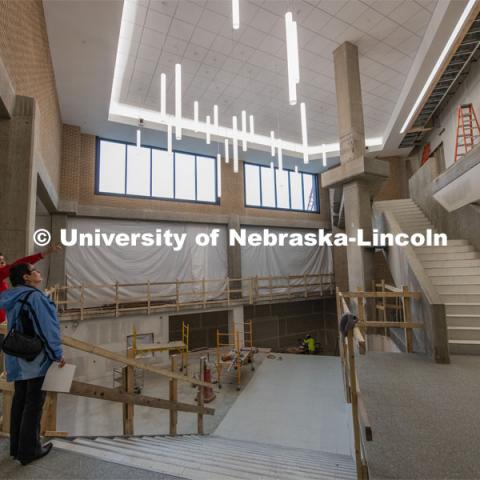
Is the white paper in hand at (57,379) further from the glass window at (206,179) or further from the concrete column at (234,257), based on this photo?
the glass window at (206,179)

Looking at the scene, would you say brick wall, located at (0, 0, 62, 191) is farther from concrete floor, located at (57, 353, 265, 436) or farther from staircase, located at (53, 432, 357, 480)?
concrete floor, located at (57, 353, 265, 436)

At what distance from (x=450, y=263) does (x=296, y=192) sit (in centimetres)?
1150

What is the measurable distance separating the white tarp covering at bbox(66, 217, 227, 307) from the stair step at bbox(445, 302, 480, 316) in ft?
30.9

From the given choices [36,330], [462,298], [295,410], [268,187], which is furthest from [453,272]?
[268,187]

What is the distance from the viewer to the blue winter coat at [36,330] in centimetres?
218

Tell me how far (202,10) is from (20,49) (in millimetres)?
4327

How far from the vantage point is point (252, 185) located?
1647cm

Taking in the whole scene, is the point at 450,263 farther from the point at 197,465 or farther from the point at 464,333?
the point at 197,465

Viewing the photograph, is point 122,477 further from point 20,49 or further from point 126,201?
point 126,201

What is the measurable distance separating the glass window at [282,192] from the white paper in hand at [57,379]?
15.4 meters

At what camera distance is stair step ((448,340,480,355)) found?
4844 mm

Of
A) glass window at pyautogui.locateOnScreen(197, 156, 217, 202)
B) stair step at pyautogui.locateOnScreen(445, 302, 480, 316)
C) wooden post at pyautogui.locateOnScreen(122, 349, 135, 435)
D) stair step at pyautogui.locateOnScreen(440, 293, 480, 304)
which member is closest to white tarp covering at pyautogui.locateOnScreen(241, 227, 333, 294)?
glass window at pyautogui.locateOnScreen(197, 156, 217, 202)

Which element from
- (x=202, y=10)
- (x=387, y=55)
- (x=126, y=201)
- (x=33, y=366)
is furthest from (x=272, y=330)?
(x=33, y=366)

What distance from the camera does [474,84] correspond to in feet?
29.1
